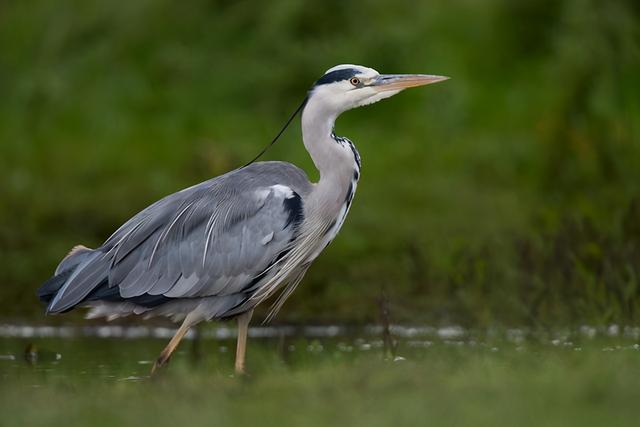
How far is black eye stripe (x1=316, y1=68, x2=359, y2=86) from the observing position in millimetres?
8336

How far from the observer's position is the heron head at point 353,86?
8320 millimetres

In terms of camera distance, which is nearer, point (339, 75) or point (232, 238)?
point (232, 238)

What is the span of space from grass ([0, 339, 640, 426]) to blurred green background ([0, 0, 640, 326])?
8.61ft

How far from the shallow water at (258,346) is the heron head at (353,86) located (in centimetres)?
142

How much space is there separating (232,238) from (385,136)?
7435 mm

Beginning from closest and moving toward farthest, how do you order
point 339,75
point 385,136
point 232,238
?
point 232,238, point 339,75, point 385,136

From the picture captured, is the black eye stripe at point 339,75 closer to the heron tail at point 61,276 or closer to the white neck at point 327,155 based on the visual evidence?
the white neck at point 327,155

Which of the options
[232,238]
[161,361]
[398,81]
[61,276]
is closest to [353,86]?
[398,81]

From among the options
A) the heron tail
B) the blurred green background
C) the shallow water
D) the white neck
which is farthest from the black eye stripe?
the blurred green background

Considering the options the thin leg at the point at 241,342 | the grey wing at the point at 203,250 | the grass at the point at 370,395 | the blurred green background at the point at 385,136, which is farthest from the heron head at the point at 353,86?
the blurred green background at the point at 385,136

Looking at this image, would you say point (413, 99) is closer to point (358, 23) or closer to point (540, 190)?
point (358, 23)

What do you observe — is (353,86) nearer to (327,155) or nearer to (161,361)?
(327,155)

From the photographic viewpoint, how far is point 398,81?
838 centimetres

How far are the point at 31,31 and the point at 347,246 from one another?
20.6 feet
